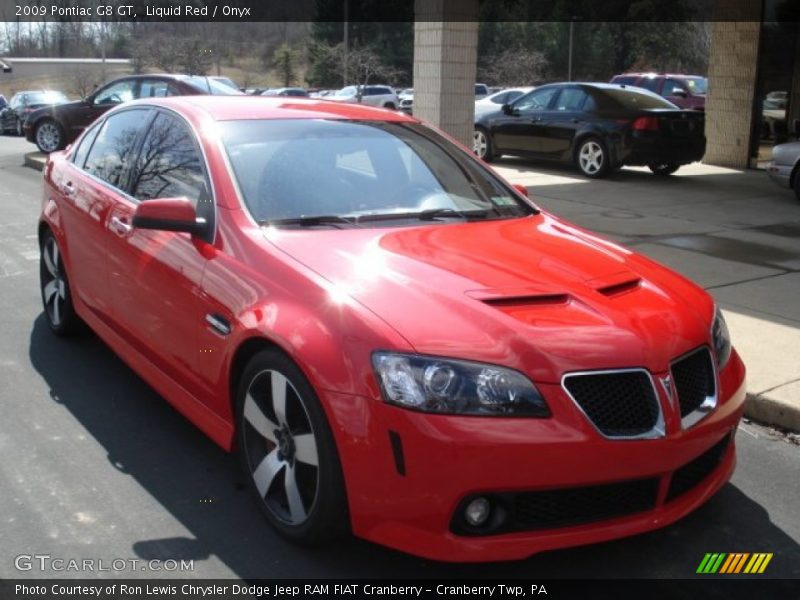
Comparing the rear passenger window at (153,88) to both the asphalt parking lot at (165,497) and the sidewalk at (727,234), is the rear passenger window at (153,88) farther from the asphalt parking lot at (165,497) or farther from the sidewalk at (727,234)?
the asphalt parking lot at (165,497)

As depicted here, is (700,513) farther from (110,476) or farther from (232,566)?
(110,476)

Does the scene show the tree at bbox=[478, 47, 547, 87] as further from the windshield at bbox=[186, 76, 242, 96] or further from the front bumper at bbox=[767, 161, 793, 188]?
the front bumper at bbox=[767, 161, 793, 188]

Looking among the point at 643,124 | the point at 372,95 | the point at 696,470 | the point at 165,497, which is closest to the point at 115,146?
the point at 165,497

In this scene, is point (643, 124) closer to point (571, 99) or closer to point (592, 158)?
point (592, 158)

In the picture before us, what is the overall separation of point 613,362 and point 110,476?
224cm

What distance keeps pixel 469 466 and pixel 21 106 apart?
2846cm

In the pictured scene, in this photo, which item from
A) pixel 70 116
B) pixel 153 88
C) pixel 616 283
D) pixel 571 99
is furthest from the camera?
pixel 70 116

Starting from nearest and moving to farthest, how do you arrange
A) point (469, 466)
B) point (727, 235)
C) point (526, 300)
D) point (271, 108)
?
point (469, 466)
point (526, 300)
point (271, 108)
point (727, 235)

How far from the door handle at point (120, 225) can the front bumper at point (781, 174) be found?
10015 millimetres

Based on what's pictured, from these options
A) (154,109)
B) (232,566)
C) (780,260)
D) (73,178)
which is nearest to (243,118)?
(154,109)

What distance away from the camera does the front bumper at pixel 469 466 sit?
2721mm

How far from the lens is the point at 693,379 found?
314 cm

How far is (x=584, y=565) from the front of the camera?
3.16m
